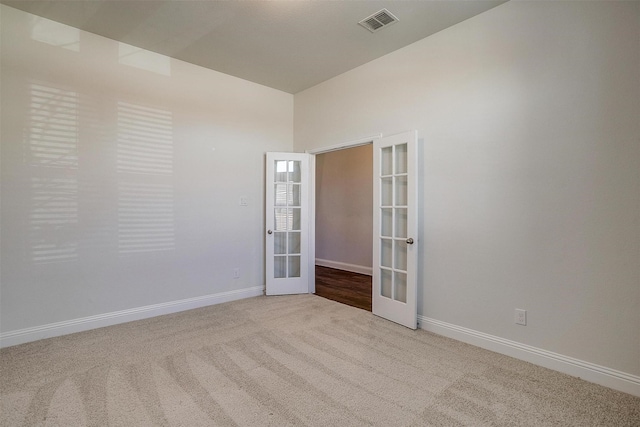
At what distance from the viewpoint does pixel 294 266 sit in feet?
14.4

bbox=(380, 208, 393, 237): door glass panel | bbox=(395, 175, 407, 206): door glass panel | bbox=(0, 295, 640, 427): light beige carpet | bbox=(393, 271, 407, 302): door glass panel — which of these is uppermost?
bbox=(395, 175, 407, 206): door glass panel

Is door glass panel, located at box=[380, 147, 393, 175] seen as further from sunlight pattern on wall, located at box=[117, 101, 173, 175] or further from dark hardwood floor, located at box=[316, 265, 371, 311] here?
sunlight pattern on wall, located at box=[117, 101, 173, 175]

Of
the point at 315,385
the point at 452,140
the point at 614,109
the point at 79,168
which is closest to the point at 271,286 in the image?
the point at 315,385

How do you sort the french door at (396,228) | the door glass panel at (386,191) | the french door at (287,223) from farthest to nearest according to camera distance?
1. the french door at (287,223)
2. the door glass panel at (386,191)
3. the french door at (396,228)

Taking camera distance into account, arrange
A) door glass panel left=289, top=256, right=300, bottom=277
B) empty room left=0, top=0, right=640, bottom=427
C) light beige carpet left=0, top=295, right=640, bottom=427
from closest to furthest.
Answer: light beige carpet left=0, top=295, right=640, bottom=427 < empty room left=0, top=0, right=640, bottom=427 < door glass panel left=289, top=256, right=300, bottom=277

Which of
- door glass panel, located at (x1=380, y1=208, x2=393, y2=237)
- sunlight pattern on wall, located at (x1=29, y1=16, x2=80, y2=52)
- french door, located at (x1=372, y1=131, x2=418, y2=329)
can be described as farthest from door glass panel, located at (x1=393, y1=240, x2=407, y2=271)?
sunlight pattern on wall, located at (x1=29, y1=16, x2=80, y2=52)

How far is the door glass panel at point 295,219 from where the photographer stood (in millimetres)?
4394

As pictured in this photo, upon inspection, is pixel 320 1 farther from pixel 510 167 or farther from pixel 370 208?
pixel 370 208

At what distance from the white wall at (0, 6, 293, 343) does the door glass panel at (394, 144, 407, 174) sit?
1.98m

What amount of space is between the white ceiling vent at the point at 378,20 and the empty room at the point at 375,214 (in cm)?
3

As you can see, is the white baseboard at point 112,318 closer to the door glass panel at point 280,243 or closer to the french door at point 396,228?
the door glass panel at point 280,243

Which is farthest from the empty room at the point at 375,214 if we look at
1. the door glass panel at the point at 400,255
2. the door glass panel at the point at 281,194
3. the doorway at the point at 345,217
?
the doorway at the point at 345,217

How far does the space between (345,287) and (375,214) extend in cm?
176

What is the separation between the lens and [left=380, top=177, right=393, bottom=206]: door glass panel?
3.34 m
